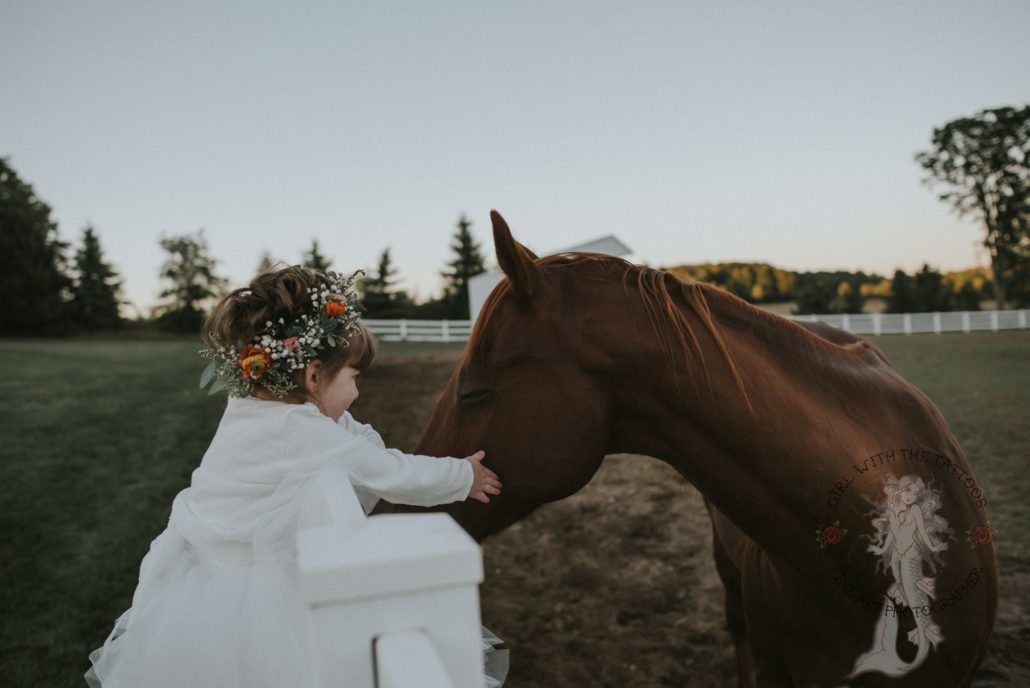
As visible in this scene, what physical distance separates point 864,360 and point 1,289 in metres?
35.4

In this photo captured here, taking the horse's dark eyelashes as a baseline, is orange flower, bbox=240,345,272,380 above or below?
above

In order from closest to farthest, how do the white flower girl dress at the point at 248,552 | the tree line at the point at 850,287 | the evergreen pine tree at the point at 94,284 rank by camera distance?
1. the white flower girl dress at the point at 248,552
2. the tree line at the point at 850,287
3. the evergreen pine tree at the point at 94,284

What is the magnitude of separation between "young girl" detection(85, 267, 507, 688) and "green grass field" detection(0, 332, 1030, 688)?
138 inches

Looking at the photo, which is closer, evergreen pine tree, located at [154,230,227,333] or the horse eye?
the horse eye

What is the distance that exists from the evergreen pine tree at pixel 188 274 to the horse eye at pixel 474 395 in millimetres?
53481

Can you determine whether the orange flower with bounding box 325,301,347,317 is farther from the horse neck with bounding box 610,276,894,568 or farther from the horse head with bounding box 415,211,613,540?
the horse neck with bounding box 610,276,894,568

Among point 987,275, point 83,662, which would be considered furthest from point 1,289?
point 987,275

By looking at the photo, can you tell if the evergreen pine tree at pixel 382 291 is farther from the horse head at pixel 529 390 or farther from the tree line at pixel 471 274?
the horse head at pixel 529 390

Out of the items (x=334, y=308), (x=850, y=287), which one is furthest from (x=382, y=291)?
(x=334, y=308)

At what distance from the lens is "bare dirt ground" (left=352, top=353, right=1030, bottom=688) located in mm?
4047

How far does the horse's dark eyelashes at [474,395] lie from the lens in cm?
192

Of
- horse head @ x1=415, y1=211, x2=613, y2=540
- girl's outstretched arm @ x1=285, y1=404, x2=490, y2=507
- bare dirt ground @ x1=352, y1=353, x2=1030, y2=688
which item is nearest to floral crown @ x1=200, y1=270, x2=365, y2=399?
girl's outstretched arm @ x1=285, y1=404, x2=490, y2=507

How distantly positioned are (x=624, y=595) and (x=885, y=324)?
2127cm

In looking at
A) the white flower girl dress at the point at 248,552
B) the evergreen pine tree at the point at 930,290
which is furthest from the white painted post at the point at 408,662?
the evergreen pine tree at the point at 930,290
